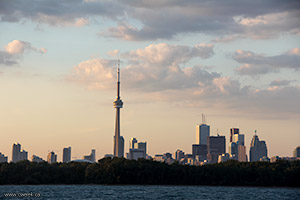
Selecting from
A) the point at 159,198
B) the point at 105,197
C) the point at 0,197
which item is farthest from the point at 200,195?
the point at 0,197

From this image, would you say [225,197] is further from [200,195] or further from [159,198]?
[159,198]

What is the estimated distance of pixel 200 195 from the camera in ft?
577

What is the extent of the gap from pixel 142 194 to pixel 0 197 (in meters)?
42.1

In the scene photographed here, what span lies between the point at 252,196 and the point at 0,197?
75.7 m

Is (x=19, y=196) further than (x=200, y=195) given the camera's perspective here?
No

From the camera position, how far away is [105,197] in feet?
536

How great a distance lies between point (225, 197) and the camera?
17312 centimetres

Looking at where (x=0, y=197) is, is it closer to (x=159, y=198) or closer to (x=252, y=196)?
(x=159, y=198)

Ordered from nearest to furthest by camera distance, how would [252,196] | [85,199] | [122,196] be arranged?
1. [85,199]
2. [122,196]
3. [252,196]

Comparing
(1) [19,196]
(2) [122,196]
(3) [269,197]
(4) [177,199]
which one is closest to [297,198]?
(3) [269,197]

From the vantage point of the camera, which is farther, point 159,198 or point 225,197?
point 225,197

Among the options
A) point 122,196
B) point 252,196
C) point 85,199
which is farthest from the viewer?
point 252,196

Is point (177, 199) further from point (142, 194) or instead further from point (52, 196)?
point (52, 196)

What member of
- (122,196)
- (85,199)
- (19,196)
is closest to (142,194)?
(122,196)
